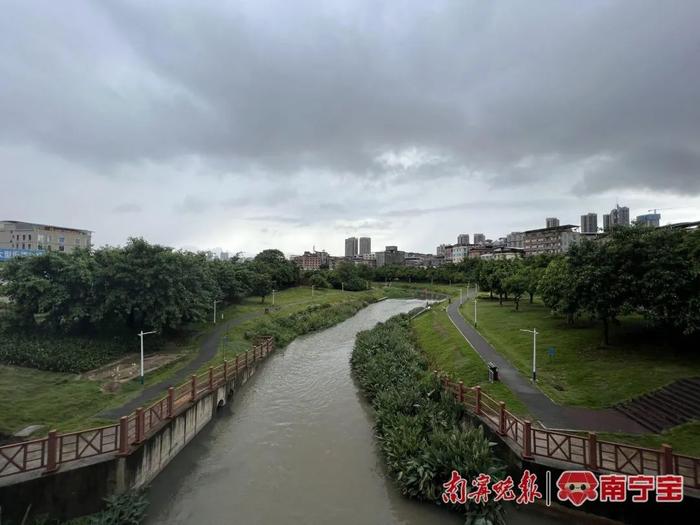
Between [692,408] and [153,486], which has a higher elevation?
[692,408]

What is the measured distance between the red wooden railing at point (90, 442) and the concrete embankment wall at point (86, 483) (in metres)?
0.28

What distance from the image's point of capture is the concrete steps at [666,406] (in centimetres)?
1380

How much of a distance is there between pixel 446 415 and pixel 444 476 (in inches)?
151

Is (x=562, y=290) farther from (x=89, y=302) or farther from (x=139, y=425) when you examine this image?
(x=89, y=302)

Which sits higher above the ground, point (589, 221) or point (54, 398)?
point (589, 221)

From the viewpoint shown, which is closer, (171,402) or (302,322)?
(171,402)

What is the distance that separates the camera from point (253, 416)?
19.4 m

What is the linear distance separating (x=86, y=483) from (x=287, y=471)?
673 centimetres

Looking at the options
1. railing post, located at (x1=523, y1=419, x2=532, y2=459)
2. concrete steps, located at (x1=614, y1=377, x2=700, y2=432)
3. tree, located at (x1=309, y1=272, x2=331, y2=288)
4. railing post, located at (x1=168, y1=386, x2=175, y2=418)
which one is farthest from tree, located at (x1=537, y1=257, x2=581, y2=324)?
tree, located at (x1=309, y1=272, x2=331, y2=288)

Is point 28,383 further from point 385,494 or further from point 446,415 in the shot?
point 446,415

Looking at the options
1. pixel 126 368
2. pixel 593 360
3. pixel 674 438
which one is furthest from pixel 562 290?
pixel 126 368

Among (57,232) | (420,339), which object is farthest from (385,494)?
(57,232)

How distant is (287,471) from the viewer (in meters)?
14.1

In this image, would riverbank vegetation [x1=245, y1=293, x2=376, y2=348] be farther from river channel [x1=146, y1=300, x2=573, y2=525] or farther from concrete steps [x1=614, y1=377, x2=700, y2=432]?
concrete steps [x1=614, y1=377, x2=700, y2=432]
